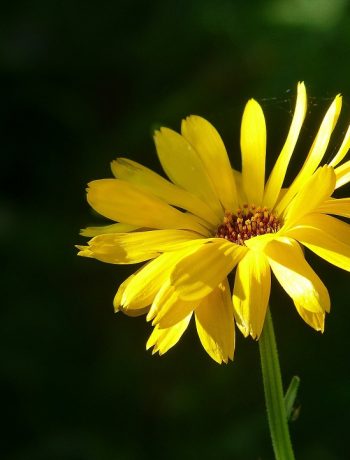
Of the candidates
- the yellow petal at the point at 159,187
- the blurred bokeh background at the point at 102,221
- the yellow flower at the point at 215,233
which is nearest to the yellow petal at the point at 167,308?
the yellow flower at the point at 215,233

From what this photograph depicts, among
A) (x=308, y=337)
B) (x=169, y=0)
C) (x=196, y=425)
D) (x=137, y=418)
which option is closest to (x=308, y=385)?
(x=308, y=337)

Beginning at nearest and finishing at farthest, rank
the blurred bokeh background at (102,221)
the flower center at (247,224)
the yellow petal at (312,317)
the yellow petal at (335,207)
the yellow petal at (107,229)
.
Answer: the yellow petal at (312,317) → the yellow petal at (335,207) → the yellow petal at (107,229) → the flower center at (247,224) → the blurred bokeh background at (102,221)

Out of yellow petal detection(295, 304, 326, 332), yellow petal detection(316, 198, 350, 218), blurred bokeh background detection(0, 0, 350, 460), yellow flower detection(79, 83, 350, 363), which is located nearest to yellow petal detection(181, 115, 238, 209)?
yellow flower detection(79, 83, 350, 363)

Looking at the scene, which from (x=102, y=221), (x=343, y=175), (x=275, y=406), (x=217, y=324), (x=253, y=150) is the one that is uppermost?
(x=102, y=221)

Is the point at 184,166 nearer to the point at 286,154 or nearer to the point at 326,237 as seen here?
the point at 286,154

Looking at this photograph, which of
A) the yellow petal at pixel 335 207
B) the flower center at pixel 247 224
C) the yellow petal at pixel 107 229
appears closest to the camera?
the yellow petal at pixel 335 207

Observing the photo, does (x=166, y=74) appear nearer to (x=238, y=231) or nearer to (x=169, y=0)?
(x=169, y=0)

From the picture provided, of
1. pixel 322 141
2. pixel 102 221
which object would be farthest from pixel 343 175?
pixel 102 221

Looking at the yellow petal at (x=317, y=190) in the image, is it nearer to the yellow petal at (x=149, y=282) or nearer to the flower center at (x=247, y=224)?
the yellow petal at (x=149, y=282)
